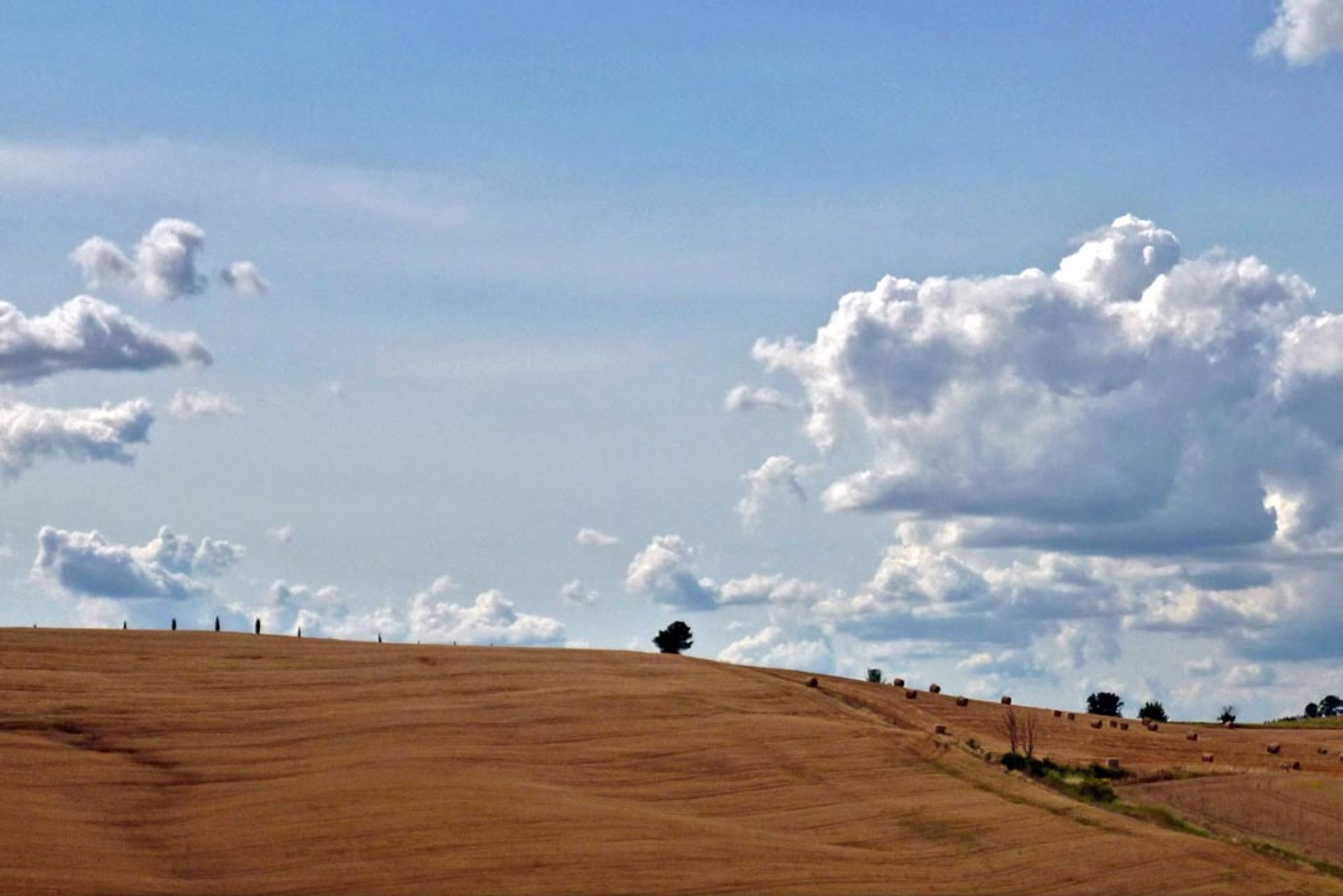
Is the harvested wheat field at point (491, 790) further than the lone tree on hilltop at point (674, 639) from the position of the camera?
No

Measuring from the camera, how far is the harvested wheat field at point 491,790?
1802 inches

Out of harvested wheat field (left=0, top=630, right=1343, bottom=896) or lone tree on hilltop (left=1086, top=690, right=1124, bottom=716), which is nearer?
harvested wheat field (left=0, top=630, right=1343, bottom=896)

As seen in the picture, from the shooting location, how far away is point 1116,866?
51.6m

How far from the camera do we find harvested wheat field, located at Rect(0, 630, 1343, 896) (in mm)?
45781

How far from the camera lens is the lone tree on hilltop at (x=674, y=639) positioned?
107 meters

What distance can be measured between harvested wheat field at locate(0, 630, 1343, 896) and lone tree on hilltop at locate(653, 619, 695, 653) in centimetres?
3147

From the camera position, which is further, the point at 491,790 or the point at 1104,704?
the point at 1104,704

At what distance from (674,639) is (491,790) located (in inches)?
2205

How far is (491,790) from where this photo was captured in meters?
52.4

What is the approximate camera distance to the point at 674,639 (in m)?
108

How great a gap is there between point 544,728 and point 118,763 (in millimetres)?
15346

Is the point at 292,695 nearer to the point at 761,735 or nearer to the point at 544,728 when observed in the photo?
the point at 544,728

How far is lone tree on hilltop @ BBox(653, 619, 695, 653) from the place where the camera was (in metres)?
107

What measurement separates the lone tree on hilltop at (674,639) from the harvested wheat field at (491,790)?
3147 centimetres
